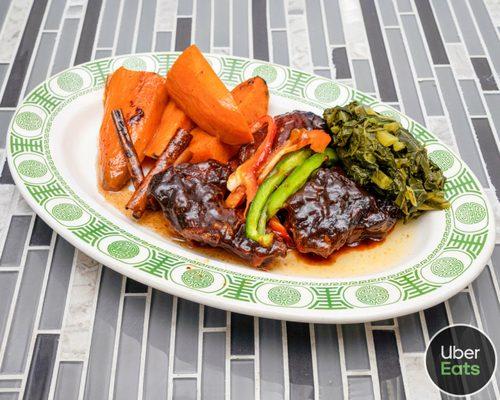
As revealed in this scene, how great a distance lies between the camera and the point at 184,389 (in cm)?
266

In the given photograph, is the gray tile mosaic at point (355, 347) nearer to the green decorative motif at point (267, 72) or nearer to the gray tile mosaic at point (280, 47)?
the green decorative motif at point (267, 72)

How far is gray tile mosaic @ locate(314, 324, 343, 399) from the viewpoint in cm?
268

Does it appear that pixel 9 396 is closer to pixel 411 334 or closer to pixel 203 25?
pixel 411 334

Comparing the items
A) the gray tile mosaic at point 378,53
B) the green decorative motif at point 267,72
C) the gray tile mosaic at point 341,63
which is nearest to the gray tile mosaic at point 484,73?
the gray tile mosaic at point 378,53

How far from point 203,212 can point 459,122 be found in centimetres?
172

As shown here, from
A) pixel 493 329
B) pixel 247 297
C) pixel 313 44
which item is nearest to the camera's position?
pixel 247 297

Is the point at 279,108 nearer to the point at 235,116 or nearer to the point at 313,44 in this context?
the point at 235,116

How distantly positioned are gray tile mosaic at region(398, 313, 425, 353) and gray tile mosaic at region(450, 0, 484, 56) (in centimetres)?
212

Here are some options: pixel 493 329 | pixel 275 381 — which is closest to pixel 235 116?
pixel 275 381

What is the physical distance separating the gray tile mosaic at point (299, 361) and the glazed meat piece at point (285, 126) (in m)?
0.78

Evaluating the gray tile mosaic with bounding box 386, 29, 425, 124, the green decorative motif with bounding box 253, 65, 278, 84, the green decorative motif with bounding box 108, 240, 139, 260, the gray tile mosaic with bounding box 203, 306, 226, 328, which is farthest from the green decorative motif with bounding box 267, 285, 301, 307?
the gray tile mosaic with bounding box 386, 29, 425, 124

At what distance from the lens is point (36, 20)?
177 inches

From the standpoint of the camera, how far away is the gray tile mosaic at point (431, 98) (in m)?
4.00

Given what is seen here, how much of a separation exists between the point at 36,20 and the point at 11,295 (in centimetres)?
216
